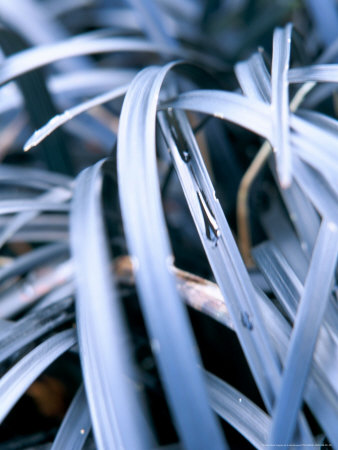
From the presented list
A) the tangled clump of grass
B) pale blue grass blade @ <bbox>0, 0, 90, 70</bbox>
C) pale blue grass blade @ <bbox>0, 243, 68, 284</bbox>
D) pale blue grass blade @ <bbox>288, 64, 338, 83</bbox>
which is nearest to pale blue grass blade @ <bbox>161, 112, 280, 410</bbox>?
the tangled clump of grass

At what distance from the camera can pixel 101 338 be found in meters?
0.21

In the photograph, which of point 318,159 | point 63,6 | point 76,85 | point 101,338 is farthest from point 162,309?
point 63,6

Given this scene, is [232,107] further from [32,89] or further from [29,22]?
[29,22]

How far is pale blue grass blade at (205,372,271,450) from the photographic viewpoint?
0.27 m

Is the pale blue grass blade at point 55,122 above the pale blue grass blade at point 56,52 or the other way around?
the other way around

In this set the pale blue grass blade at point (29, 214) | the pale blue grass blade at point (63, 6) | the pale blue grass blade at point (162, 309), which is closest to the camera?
the pale blue grass blade at point (162, 309)

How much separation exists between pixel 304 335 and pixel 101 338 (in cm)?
12

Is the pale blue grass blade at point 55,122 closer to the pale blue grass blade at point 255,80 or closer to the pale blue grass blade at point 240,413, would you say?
the pale blue grass blade at point 255,80

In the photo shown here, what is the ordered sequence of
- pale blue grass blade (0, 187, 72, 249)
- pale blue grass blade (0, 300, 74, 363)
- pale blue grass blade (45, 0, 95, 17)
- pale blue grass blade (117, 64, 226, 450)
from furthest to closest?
pale blue grass blade (45, 0, 95, 17), pale blue grass blade (0, 187, 72, 249), pale blue grass blade (0, 300, 74, 363), pale blue grass blade (117, 64, 226, 450)

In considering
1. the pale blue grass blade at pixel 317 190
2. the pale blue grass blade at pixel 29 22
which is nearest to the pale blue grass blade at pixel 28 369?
the pale blue grass blade at pixel 317 190

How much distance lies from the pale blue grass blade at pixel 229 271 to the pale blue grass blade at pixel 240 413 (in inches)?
1.5

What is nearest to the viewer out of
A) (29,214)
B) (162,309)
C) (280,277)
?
(162,309)

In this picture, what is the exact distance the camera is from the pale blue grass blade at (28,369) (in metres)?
0.27

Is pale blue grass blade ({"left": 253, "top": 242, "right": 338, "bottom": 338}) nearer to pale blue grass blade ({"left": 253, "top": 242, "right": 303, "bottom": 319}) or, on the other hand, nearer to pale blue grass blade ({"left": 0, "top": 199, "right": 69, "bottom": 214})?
pale blue grass blade ({"left": 253, "top": 242, "right": 303, "bottom": 319})
